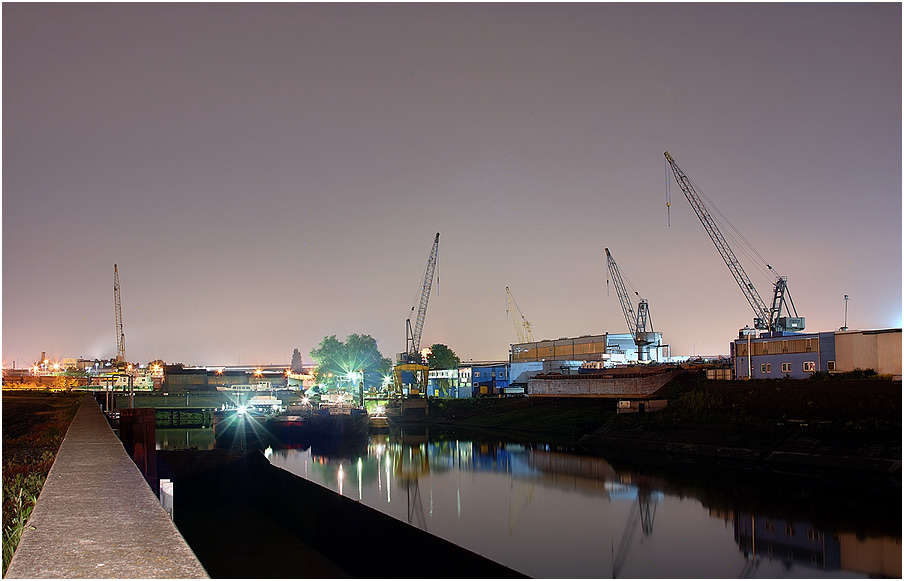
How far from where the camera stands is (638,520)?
3719cm

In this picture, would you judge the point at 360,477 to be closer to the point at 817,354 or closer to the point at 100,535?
the point at 817,354

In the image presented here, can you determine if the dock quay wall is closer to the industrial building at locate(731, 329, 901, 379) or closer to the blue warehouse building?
the industrial building at locate(731, 329, 901, 379)

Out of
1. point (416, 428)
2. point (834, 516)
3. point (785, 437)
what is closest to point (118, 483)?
point (834, 516)

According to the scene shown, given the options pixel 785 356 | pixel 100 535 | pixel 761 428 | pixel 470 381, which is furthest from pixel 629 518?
pixel 470 381

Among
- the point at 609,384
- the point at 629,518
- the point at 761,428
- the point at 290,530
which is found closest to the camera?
the point at 290,530

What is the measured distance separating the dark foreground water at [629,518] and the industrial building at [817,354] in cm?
1880

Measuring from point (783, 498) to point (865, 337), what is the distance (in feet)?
81.5

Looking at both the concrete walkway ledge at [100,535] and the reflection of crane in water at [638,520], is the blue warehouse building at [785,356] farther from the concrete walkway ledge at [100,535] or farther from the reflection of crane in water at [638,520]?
the concrete walkway ledge at [100,535]

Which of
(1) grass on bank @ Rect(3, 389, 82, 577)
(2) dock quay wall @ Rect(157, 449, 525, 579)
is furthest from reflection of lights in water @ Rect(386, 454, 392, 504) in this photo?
(1) grass on bank @ Rect(3, 389, 82, 577)

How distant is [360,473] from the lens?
2206 inches

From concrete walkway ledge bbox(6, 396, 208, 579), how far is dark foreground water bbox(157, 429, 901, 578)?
16.8m

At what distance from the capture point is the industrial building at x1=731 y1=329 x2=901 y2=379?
54.8 m

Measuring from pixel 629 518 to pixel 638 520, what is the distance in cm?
65

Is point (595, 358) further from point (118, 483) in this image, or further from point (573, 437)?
point (118, 483)
